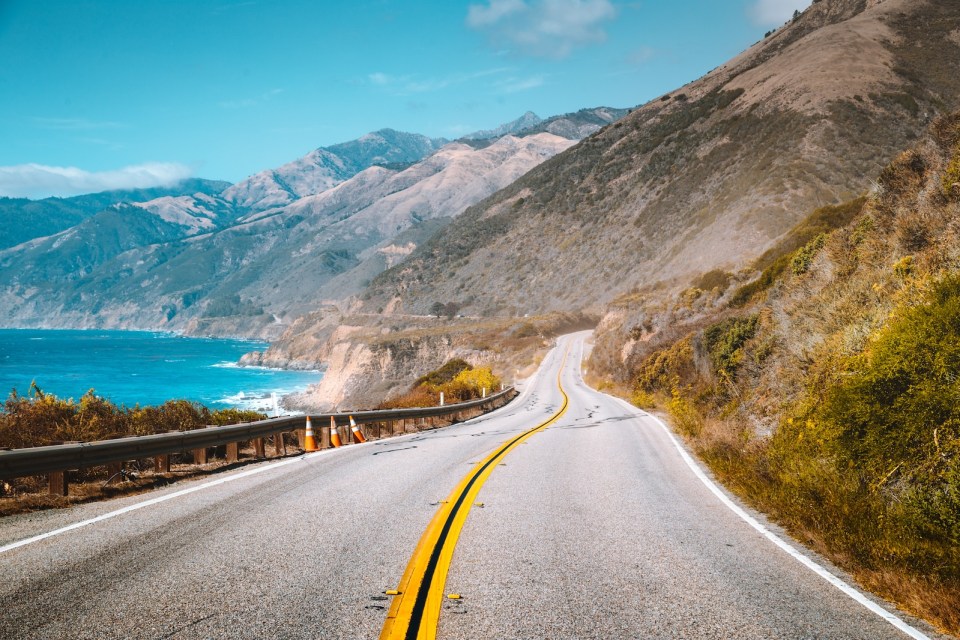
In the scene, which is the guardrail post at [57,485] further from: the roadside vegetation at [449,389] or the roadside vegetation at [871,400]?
the roadside vegetation at [449,389]

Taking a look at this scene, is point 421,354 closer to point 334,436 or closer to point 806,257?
point 806,257

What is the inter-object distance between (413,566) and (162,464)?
21.7 feet

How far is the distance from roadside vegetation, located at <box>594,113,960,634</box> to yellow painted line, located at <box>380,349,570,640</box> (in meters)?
3.45

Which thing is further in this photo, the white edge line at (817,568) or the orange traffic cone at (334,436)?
the orange traffic cone at (334,436)

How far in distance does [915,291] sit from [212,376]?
142m

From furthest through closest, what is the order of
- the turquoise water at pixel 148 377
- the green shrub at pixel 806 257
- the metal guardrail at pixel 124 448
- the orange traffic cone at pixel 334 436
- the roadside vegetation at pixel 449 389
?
the turquoise water at pixel 148 377 → the roadside vegetation at pixel 449 389 → the green shrub at pixel 806 257 → the orange traffic cone at pixel 334 436 → the metal guardrail at pixel 124 448

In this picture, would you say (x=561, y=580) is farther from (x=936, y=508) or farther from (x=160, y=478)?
(x=160, y=478)

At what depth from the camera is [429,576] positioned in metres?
4.70

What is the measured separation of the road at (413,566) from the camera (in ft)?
12.6

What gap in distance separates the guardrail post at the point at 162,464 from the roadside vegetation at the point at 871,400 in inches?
356

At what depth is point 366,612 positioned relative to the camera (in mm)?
4004

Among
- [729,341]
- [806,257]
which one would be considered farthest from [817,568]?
[806,257]

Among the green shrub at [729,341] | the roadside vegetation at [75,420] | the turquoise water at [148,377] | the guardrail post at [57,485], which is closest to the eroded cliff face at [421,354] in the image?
the turquoise water at [148,377]

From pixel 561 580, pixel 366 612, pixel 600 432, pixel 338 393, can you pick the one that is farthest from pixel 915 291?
pixel 338 393
